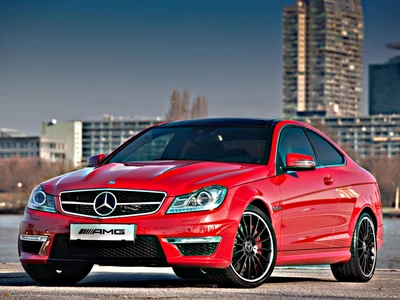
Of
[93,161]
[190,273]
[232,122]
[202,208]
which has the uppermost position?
[232,122]

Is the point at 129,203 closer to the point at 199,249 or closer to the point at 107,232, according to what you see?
the point at 107,232

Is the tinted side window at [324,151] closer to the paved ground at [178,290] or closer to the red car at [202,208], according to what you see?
the red car at [202,208]

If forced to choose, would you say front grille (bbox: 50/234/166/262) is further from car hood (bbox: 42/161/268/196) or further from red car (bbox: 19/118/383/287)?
car hood (bbox: 42/161/268/196)

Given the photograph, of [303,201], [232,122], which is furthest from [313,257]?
[232,122]

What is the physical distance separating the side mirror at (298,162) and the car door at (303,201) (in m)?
0.07

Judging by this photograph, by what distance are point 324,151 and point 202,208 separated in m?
2.83

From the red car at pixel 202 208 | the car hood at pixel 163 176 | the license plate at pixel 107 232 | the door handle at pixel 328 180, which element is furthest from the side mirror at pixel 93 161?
the door handle at pixel 328 180

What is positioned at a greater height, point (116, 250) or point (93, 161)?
point (93, 161)

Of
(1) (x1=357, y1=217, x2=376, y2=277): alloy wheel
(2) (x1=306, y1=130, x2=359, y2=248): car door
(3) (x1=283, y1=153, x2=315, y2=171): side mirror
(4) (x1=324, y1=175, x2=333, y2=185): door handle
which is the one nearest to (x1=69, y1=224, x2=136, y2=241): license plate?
(3) (x1=283, y1=153, x2=315, y2=171): side mirror

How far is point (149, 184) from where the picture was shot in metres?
8.53

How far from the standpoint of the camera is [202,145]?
9.88m

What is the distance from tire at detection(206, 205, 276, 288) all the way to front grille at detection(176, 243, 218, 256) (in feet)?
0.72

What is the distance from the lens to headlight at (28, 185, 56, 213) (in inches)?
347

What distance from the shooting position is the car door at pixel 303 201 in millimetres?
9469
